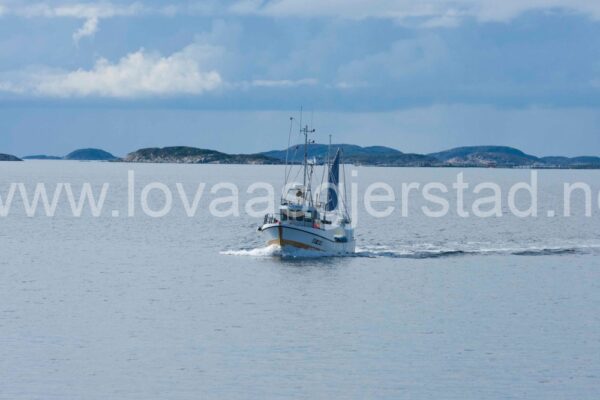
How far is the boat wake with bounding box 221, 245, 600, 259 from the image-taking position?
2913 inches

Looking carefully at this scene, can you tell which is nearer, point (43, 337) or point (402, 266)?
point (43, 337)

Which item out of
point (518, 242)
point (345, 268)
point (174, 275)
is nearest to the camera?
point (174, 275)

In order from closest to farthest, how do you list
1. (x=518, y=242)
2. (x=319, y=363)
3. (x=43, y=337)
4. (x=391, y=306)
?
(x=319, y=363)
(x=43, y=337)
(x=391, y=306)
(x=518, y=242)

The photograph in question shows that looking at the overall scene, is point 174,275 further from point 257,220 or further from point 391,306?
point 257,220

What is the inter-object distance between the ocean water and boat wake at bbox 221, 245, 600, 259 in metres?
0.23

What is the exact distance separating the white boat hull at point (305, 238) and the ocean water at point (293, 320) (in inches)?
37.2

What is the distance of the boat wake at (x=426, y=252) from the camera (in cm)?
7400

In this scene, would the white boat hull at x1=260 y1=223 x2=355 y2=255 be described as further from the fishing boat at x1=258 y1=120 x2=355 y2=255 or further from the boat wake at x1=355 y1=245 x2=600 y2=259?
the boat wake at x1=355 y1=245 x2=600 y2=259

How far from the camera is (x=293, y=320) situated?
159 ft

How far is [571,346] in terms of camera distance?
43.5 metres

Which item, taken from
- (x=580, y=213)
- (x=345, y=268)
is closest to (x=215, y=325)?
(x=345, y=268)

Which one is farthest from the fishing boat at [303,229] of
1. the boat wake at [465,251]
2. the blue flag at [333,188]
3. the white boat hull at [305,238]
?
the blue flag at [333,188]

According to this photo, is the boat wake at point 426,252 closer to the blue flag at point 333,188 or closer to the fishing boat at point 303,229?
the fishing boat at point 303,229

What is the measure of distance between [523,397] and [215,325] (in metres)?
15.7
